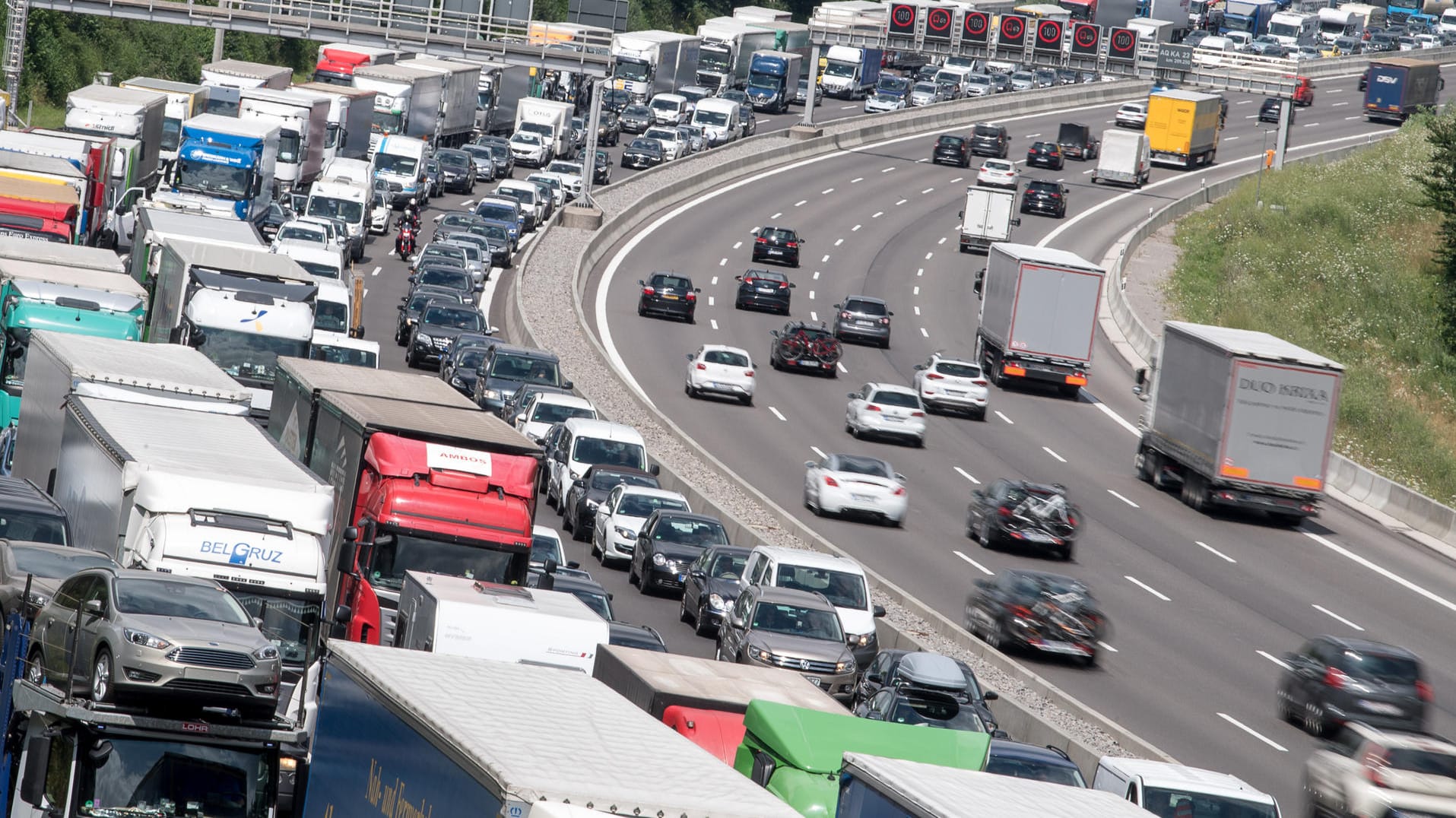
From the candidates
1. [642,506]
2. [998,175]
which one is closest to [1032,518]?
[642,506]

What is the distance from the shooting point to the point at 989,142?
89438mm

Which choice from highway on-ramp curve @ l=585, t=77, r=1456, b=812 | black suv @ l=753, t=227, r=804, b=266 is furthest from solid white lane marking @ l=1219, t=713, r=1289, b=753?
black suv @ l=753, t=227, r=804, b=266

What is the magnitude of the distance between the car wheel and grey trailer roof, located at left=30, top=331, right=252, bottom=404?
9419mm

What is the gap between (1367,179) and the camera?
7644 centimetres

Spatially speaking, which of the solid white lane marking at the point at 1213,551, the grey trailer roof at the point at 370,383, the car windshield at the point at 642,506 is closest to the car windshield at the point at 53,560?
the grey trailer roof at the point at 370,383

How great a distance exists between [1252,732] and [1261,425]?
1394cm

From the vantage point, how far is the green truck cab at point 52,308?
29297mm

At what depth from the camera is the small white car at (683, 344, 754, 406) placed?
1802 inches

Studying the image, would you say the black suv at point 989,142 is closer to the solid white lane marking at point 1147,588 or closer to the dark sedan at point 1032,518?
the dark sedan at point 1032,518

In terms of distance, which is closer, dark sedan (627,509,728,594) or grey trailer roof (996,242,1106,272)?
dark sedan (627,509,728,594)

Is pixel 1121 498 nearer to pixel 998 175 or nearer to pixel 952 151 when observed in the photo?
pixel 998 175

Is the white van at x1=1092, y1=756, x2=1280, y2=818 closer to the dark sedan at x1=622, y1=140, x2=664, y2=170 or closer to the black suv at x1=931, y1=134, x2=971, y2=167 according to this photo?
the dark sedan at x1=622, y1=140, x2=664, y2=170

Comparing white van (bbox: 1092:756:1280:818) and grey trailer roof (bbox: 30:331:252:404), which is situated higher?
grey trailer roof (bbox: 30:331:252:404)

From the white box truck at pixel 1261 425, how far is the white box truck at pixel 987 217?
96.2 ft
